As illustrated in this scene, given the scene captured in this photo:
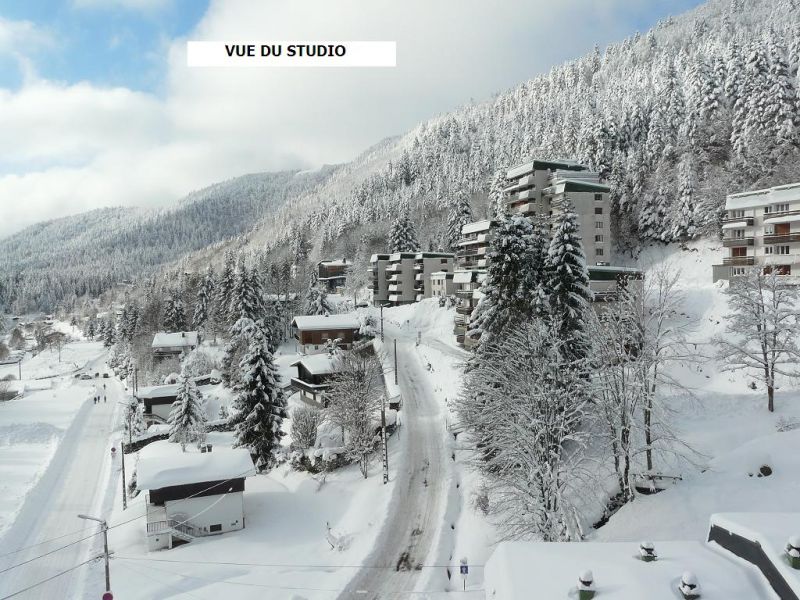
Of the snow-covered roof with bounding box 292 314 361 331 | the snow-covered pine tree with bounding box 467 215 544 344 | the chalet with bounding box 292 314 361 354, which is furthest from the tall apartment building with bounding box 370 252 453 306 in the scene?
the snow-covered pine tree with bounding box 467 215 544 344

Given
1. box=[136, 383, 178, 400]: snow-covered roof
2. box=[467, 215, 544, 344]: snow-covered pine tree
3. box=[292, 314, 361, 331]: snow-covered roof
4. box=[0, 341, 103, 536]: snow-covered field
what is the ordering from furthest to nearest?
box=[292, 314, 361, 331]: snow-covered roof → box=[136, 383, 178, 400]: snow-covered roof → box=[0, 341, 103, 536]: snow-covered field → box=[467, 215, 544, 344]: snow-covered pine tree

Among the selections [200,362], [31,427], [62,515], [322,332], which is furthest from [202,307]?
[62,515]

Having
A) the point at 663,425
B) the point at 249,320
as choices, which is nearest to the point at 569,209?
the point at 663,425

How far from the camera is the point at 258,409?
137 ft

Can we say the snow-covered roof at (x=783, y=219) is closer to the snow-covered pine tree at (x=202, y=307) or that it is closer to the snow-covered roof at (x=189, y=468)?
the snow-covered roof at (x=189, y=468)

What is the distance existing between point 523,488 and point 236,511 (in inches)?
782

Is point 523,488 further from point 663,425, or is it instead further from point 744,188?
point 744,188

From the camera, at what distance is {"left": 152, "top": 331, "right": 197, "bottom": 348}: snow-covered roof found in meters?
83.7

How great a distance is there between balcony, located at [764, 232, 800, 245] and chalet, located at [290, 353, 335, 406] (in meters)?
43.9

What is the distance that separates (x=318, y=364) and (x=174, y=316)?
51285 mm

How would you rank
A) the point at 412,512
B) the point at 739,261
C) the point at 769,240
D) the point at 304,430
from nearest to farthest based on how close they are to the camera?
the point at 412,512 < the point at 304,430 < the point at 769,240 < the point at 739,261

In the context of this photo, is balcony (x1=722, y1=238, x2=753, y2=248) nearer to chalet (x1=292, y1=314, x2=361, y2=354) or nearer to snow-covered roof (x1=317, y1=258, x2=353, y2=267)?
chalet (x1=292, y1=314, x2=361, y2=354)

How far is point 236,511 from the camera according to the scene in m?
33.7

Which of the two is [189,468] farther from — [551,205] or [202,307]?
[202,307]
